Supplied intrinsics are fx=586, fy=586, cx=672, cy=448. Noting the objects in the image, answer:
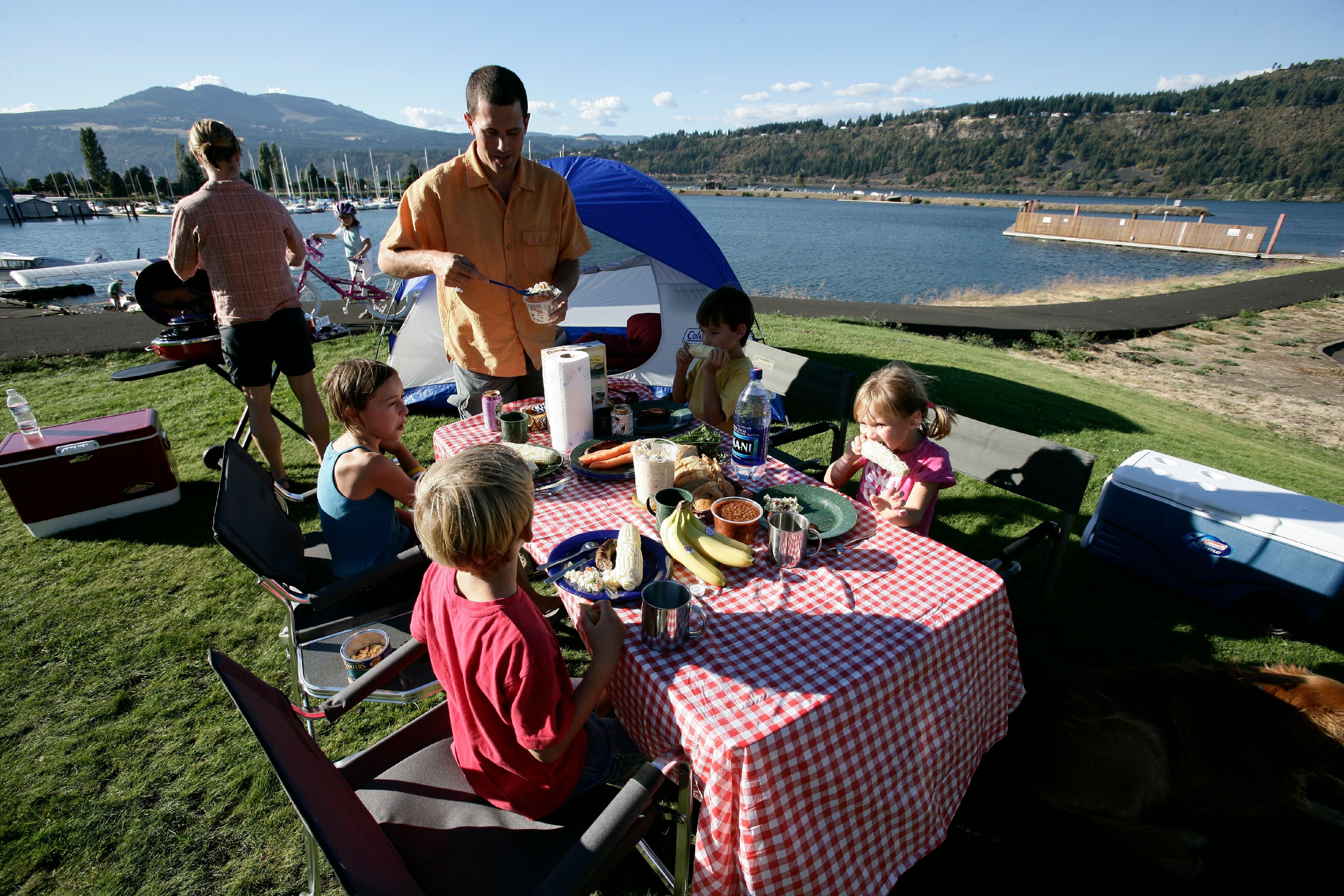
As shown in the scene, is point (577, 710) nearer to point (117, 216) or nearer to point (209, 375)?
point (209, 375)

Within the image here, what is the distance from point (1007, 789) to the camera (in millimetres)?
2188

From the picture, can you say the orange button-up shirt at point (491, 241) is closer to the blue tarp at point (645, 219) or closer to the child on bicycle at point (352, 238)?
the blue tarp at point (645, 219)

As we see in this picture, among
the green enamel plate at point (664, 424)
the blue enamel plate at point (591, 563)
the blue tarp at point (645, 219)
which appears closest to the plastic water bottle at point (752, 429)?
the green enamel plate at point (664, 424)

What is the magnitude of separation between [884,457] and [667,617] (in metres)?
1.37

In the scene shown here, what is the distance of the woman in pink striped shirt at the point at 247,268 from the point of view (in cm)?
365

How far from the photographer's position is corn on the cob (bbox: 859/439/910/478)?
95.0 inches

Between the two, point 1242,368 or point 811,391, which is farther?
point 1242,368

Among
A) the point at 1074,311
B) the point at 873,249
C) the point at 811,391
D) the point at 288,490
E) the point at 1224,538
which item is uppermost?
the point at 811,391

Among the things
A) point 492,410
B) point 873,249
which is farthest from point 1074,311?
point 873,249

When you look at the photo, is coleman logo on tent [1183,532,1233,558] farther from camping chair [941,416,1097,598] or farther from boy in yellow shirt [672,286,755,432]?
boy in yellow shirt [672,286,755,432]

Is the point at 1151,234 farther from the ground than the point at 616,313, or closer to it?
closer to it

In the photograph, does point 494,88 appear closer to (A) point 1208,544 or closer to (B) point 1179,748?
(B) point 1179,748

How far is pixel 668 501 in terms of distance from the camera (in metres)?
2.06

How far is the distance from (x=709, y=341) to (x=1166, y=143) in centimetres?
14922
